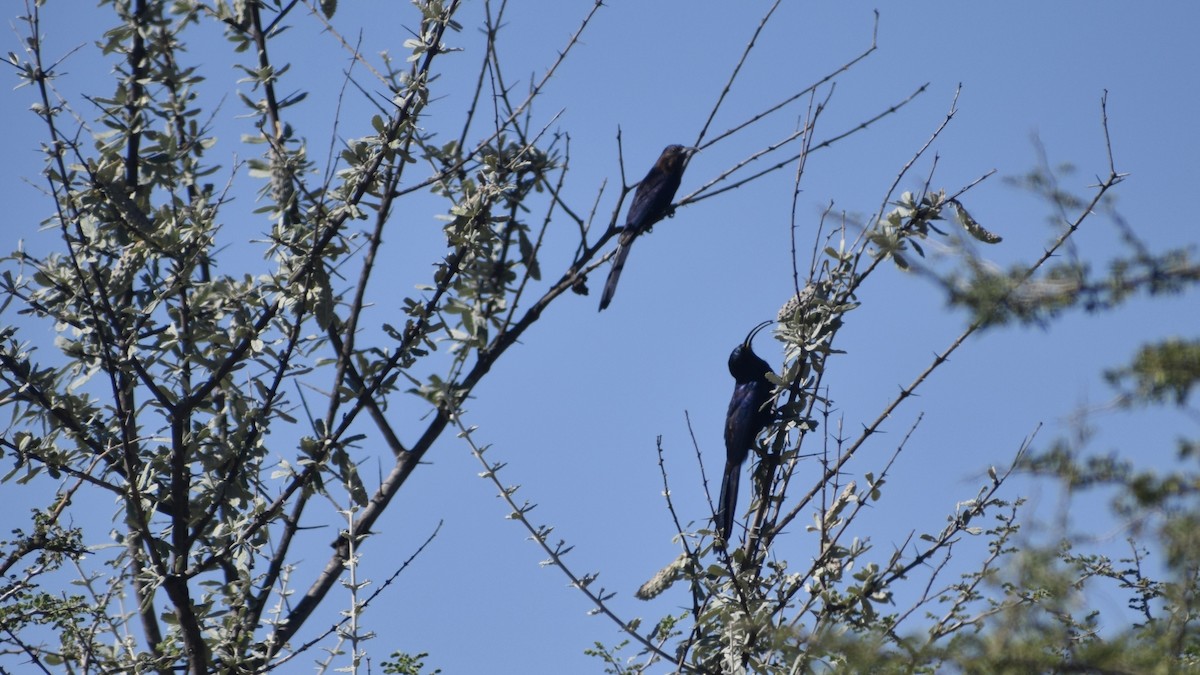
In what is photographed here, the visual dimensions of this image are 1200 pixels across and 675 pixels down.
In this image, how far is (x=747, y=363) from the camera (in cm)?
632

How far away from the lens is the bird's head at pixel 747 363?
20.6 ft

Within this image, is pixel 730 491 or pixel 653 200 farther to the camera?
pixel 653 200

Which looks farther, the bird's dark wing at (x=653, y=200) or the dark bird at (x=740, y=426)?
the bird's dark wing at (x=653, y=200)

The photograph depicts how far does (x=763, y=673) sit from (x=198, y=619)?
1771 mm

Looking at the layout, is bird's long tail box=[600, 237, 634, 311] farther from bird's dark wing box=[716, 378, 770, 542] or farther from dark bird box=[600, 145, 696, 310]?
bird's dark wing box=[716, 378, 770, 542]

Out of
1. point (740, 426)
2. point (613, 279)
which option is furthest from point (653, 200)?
point (740, 426)

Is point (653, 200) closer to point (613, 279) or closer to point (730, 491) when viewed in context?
point (613, 279)

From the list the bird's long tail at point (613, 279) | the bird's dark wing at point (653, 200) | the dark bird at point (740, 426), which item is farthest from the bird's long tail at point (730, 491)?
the bird's dark wing at point (653, 200)

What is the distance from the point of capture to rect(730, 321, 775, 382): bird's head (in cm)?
629

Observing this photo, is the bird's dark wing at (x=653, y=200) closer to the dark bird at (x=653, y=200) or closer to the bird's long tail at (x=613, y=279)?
the dark bird at (x=653, y=200)

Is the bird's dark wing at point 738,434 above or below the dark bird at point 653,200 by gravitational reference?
below

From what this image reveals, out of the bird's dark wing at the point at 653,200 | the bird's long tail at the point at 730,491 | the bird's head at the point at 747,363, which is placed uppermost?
the bird's dark wing at the point at 653,200

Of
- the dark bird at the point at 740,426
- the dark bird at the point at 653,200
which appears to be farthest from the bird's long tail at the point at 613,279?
the dark bird at the point at 740,426

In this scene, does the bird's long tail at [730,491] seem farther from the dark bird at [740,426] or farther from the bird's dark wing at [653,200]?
the bird's dark wing at [653,200]
